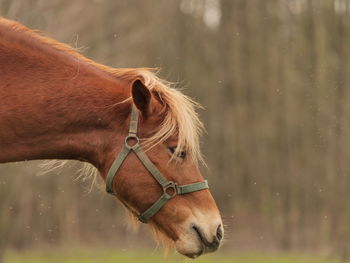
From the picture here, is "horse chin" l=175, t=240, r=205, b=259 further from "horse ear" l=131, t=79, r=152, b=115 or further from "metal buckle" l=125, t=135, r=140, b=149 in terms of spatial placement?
"horse ear" l=131, t=79, r=152, b=115

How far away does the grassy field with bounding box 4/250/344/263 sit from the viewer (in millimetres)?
13480

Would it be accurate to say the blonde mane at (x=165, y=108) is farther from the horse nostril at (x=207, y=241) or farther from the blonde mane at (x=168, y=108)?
the horse nostril at (x=207, y=241)

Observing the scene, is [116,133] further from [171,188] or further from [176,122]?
[171,188]

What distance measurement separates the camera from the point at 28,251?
17094 millimetres

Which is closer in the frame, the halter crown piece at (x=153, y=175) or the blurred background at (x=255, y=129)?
the halter crown piece at (x=153, y=175)

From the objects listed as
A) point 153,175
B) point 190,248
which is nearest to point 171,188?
point 153,175

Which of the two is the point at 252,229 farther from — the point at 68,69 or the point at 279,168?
the point at 68,69

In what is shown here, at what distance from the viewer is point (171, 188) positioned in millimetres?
4812

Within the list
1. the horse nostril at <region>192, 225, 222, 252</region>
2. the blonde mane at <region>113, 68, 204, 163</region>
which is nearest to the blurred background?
the blonde mane at <region>113, 68, 204, 163</region>

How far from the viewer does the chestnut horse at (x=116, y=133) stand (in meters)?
4.81

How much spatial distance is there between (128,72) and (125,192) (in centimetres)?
86

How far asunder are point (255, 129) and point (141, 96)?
13807 mm

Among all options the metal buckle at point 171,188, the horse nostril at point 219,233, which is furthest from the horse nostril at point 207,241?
the metal buckle at point 171,188

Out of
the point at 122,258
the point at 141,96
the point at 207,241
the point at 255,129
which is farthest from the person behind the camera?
the point at 255,129
